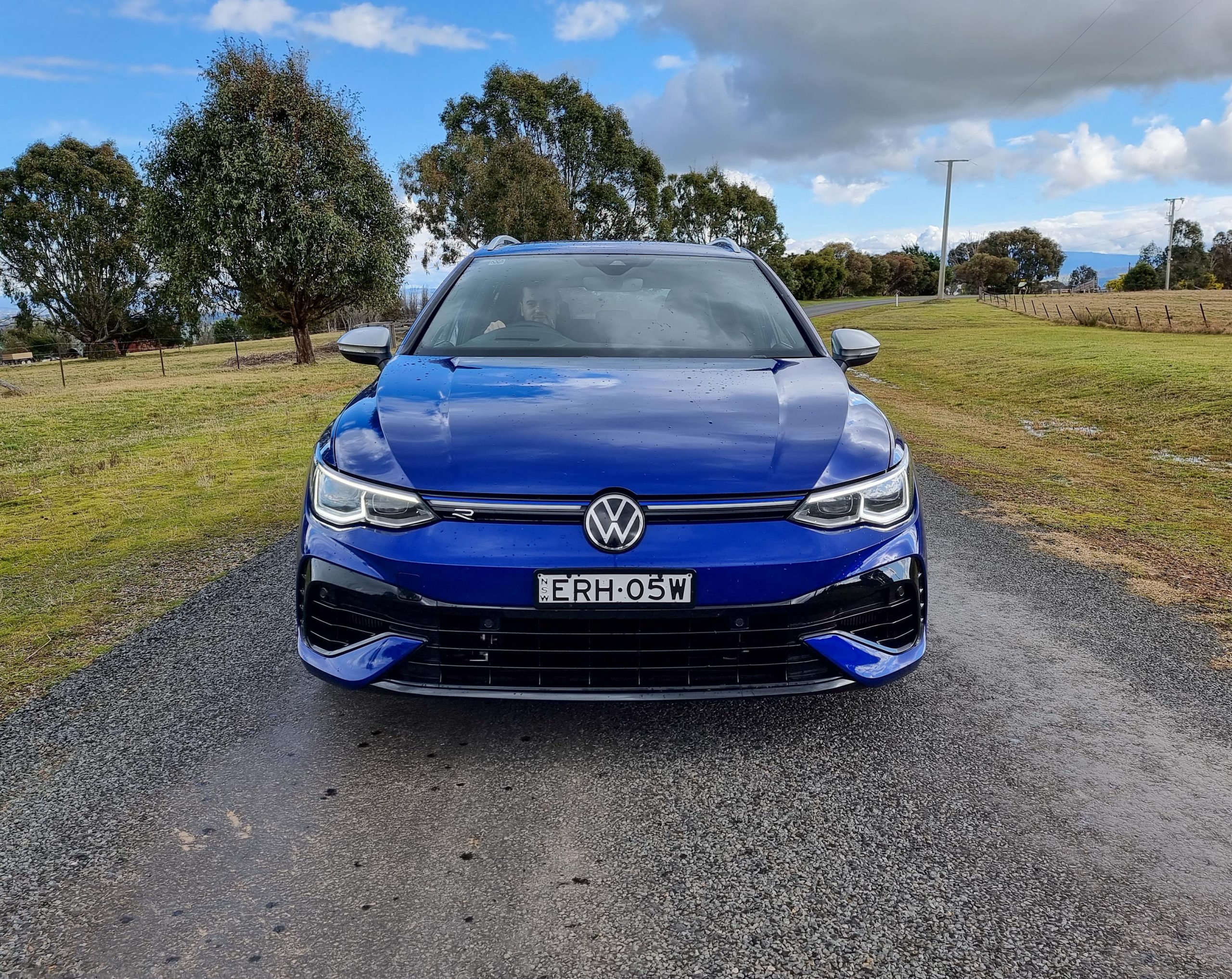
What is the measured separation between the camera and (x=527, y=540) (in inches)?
100

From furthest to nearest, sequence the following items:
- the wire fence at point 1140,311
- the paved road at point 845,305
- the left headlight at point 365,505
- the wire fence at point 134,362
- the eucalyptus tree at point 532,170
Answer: the paved road at point 845,305 → the eucalyptus tree at point 532,170 → the wire fence at point 1140,311 → the wire fence at point 134,362 → the left headlight at point 365,505

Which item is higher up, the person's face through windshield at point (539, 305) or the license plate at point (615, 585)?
the person's face through windshield at point (539, 305)

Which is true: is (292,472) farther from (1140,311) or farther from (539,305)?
(1140,311)

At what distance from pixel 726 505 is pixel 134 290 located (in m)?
60.2

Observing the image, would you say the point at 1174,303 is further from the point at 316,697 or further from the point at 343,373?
the point at 316,697

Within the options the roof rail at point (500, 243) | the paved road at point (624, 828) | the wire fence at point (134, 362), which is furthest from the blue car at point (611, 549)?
the wire fence at point (134, 362)

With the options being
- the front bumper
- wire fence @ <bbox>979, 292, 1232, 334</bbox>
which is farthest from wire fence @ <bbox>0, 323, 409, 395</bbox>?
wire fence @ <bbox>979, 292, 1232, 334</bbox>

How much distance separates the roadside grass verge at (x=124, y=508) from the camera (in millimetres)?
4234

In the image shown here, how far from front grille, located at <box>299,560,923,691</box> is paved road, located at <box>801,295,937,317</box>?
57005mm

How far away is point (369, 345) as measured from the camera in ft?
12.7

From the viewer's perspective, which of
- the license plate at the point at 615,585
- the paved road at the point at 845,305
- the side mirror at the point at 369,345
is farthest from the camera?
the paved road at the point at 845,305

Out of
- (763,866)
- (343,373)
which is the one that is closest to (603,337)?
(763,866)

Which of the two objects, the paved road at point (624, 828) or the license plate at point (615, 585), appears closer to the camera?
the paved road at point (624, 828)

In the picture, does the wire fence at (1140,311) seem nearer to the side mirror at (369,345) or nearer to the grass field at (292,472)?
the grass field at (292,472)
